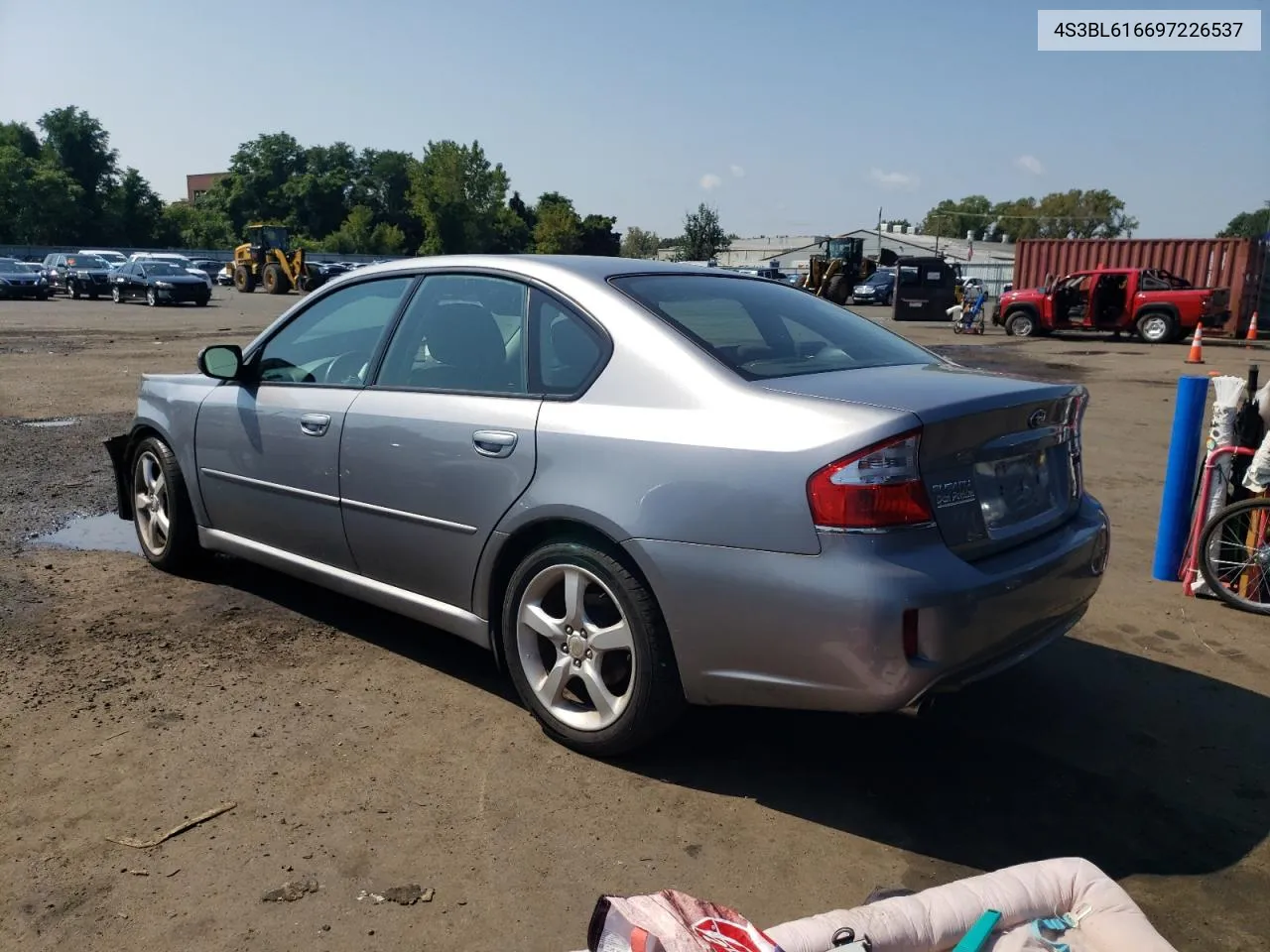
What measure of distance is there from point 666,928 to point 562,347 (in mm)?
2017

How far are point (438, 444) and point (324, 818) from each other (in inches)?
50.4

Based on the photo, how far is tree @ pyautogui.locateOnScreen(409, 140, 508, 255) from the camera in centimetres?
8769

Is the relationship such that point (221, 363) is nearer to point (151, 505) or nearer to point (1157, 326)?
point (151, 505)

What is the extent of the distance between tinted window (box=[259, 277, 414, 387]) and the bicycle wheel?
3896 millimetres

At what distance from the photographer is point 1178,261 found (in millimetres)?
27844

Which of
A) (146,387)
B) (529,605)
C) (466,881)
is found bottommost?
(466,881)

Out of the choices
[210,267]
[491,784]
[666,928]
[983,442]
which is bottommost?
[491,784]

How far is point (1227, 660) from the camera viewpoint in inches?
Result: 167

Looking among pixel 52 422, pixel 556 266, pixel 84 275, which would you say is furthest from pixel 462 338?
pixel 84 275

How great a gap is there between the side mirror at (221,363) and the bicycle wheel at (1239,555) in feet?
15.0

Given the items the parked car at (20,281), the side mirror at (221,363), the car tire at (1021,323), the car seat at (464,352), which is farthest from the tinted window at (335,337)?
the parked car at (20,281)

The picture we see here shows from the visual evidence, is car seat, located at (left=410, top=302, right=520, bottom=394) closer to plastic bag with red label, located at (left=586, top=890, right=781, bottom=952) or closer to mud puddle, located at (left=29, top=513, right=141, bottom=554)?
plastic bag with red label, located at (left=586, top=890, right=781, bottom=952)

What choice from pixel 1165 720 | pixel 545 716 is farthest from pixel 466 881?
pixel 1165 720

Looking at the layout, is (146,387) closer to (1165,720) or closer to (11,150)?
(1165,720)
